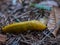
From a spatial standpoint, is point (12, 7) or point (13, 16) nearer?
point (13, 16)

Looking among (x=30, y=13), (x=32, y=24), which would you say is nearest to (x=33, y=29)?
(x=32, y=24)

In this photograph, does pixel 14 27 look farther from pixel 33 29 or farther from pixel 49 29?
pixel 49 29

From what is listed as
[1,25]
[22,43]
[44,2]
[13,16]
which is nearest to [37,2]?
[44,2]

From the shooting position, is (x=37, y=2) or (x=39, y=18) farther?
(x=37, y=2)

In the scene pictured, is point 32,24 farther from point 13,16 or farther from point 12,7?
point 12,7

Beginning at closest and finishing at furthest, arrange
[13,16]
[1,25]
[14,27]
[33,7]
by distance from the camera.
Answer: [14,27] → [1,25] → [13,16] → [33,7]

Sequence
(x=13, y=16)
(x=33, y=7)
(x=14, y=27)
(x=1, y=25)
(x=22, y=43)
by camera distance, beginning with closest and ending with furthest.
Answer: (x=22, y=43) < (x=14, y=27) < (x=1, y=25) < (x=13, y=16) < (x=33, y=7)

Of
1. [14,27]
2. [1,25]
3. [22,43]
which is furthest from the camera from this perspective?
[1,25]

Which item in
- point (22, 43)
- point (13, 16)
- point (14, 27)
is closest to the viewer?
point (22, 43)
